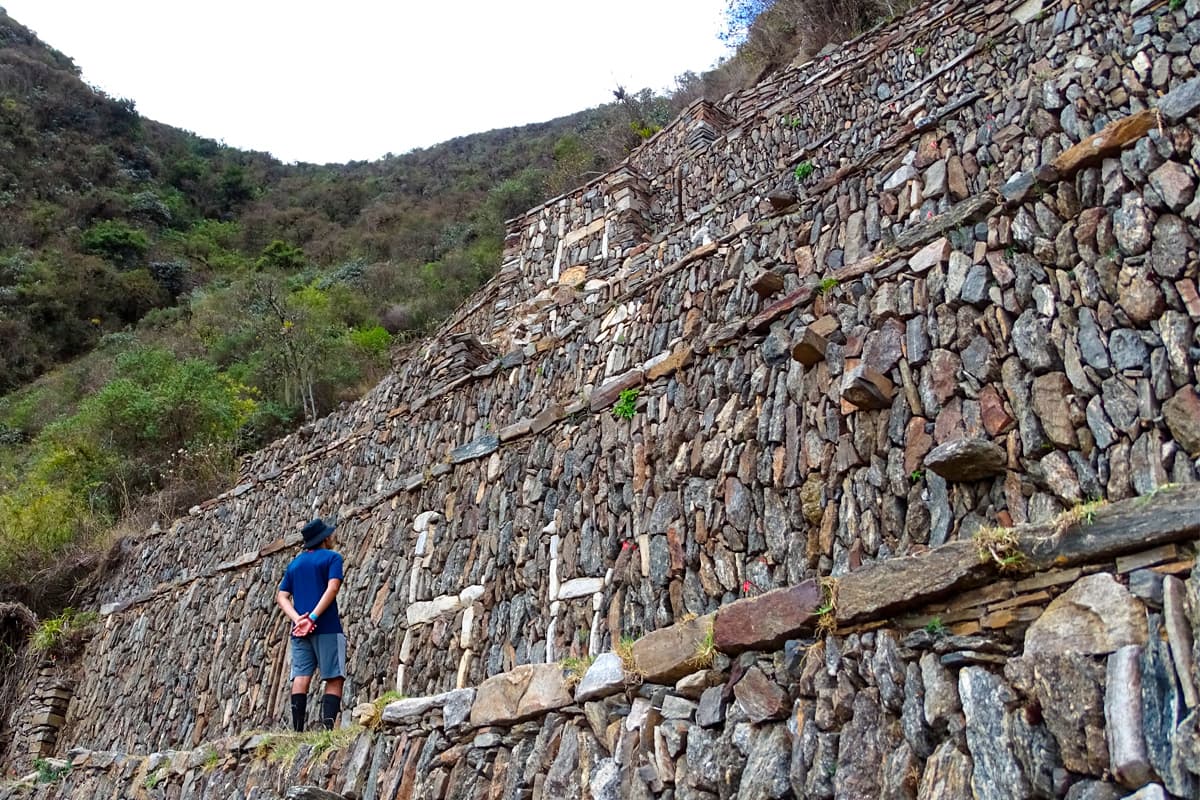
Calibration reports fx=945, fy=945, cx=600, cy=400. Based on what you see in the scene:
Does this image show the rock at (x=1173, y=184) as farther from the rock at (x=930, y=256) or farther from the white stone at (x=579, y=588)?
the white stone at (x=579, y=588)

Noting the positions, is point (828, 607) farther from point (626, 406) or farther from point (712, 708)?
point (626, 406)

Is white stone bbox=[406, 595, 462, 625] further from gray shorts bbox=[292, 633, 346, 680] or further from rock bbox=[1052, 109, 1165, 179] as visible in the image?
rock bbox=[1052, 109, 1165, 179]

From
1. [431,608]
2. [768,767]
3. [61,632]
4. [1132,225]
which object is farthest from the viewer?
[61,632]

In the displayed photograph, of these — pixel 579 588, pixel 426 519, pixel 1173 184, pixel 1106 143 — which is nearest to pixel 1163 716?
pixel 1173 184

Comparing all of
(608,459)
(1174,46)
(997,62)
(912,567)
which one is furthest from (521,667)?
(997,62)

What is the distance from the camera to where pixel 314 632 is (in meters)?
7.07

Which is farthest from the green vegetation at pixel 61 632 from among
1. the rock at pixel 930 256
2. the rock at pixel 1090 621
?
the rock at pixel 1090 621

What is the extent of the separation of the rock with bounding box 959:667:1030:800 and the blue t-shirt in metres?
4.91

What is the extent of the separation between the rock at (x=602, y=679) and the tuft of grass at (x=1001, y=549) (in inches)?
82.9

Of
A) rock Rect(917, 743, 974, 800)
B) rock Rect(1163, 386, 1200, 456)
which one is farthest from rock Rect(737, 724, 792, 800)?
rock Rect(1163, 386, 1200, 456)

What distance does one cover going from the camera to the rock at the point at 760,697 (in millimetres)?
4148

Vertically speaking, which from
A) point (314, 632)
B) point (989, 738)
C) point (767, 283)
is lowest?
point (989, 738)

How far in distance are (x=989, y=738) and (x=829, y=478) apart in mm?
1946

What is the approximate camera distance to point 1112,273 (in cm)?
435
